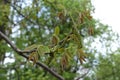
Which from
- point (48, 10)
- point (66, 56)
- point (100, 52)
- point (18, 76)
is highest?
point (48, 10)

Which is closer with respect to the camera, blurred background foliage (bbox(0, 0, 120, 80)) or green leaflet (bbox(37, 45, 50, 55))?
green leaflet (bbox(37, 45, 50, 55))

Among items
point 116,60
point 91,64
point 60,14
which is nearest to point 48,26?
point 91,64

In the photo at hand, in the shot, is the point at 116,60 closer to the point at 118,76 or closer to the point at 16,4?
the point at 118,76

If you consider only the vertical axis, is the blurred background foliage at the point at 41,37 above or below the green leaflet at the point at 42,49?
above

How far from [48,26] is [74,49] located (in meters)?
16.3

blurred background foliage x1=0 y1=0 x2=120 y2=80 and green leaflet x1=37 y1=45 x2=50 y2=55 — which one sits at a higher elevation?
blurred background foliage x1=0 y1=0 x2=120 y2=80

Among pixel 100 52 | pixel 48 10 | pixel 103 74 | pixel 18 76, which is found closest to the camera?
pixel 18 76

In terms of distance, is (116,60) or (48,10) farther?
(116,60)

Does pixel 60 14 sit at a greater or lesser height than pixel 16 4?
lesser

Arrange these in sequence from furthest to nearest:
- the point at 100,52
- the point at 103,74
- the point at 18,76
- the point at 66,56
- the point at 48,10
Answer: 1. the point at 103,74
2. the point at 100,52
3. the point at 48,10
4. the point at 18,76
5. the point at 66,56

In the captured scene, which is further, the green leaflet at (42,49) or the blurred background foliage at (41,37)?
the blurred background foliage at (41,37)

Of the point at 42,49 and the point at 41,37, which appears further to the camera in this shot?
the point at 41,37

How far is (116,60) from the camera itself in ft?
68.6

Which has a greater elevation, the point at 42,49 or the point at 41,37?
the point at 41,37
